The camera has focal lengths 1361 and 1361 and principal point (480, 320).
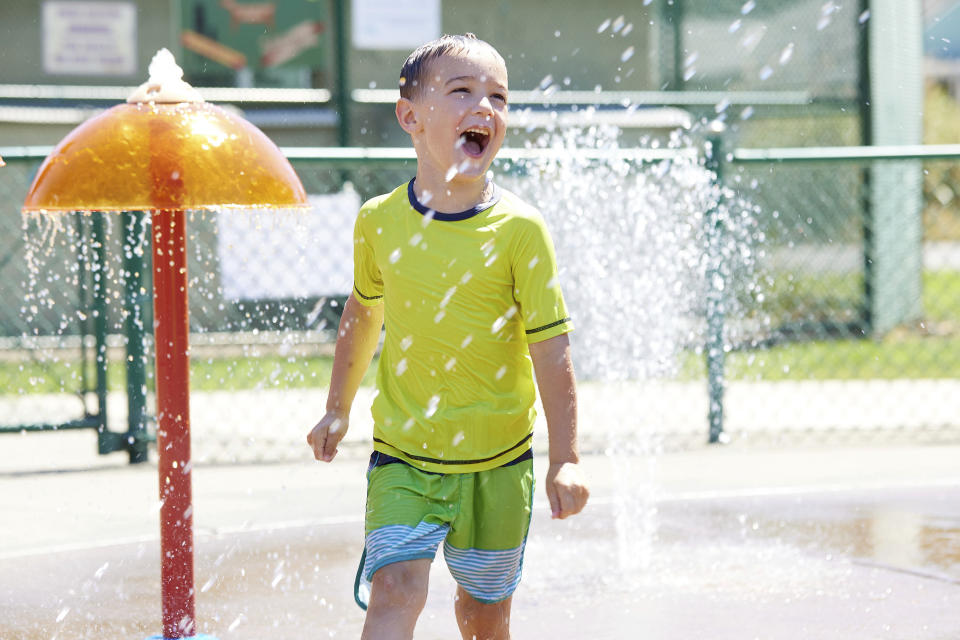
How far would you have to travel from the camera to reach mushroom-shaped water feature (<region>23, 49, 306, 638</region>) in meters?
2.94

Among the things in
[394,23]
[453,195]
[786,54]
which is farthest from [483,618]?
[786,54]

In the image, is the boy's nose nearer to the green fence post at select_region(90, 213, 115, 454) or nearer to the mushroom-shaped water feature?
the mushroom-shaped water feature

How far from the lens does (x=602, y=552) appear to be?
14.8 feet

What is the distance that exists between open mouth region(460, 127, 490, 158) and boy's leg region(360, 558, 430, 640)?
81 centimetres

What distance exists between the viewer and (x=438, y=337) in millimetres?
2766

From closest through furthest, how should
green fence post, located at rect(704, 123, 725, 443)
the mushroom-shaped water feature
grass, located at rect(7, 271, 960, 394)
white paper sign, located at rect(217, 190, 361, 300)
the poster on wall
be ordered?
the mushroom-shaped water feature, green fence post, located at rect(704, 123, 725, 443), white paper sign, located at rect(217, 190, 361, 300), grass, located at rect(7, 271, 960, 394), the poster on wall

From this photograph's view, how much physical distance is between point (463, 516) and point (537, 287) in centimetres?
49

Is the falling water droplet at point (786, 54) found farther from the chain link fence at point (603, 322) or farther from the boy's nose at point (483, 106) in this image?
the boy's nose at point (483, 106)

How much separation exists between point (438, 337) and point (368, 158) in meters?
3.58

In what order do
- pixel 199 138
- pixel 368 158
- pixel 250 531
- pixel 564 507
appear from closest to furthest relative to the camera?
1. pixel 564 507
2. pixel 199 138
3. pixel 250 531
4. pixel 368 158

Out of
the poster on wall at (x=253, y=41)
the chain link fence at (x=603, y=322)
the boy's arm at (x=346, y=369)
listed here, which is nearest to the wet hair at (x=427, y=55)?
the boy's arm at (x=346, y=369)

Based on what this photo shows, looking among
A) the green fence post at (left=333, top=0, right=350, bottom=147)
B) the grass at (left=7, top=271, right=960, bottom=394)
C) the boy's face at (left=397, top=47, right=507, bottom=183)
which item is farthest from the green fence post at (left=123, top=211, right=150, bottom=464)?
the green fence post at (left=333, top=0, right=350, bottom=147)

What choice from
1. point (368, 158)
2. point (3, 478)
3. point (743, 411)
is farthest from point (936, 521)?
point (3, 478)

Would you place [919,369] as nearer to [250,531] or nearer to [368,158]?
[368,158]
